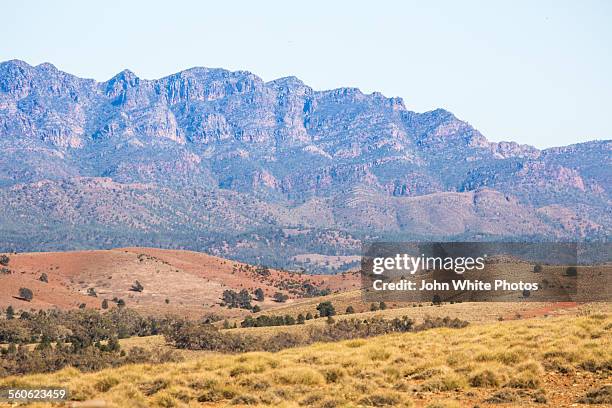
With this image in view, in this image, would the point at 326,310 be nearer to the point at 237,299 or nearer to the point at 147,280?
the point at 237,299

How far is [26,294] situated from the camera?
85.3 meters

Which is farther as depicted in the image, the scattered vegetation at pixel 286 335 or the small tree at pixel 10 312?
the small tree at pixel 10 312

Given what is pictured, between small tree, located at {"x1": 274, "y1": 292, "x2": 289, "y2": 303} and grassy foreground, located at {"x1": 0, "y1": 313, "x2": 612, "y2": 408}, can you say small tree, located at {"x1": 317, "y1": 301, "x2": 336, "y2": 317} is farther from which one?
small tree, located at {"x1": 274, "y1": 292, "x2": 289, "y2": 303}

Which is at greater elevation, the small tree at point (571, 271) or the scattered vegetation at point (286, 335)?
the small tree at point (571, 271)

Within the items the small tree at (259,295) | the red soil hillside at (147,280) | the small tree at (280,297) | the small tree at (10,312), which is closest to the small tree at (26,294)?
the red soil hillside at (147,280)

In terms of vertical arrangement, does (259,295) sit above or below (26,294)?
below

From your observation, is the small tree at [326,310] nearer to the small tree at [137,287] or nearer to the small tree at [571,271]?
the small tree at [571,271]

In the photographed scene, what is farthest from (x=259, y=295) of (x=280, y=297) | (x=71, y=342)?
(x=71, y=342)

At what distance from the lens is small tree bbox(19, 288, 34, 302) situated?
85025 mm

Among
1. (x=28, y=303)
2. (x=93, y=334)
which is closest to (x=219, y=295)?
(x=28, y=303)

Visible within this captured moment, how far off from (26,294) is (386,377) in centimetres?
7315

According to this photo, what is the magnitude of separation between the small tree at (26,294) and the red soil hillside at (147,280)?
0.60 m

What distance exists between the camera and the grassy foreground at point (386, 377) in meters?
17.3

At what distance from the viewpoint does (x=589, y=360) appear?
1956 centimetres
